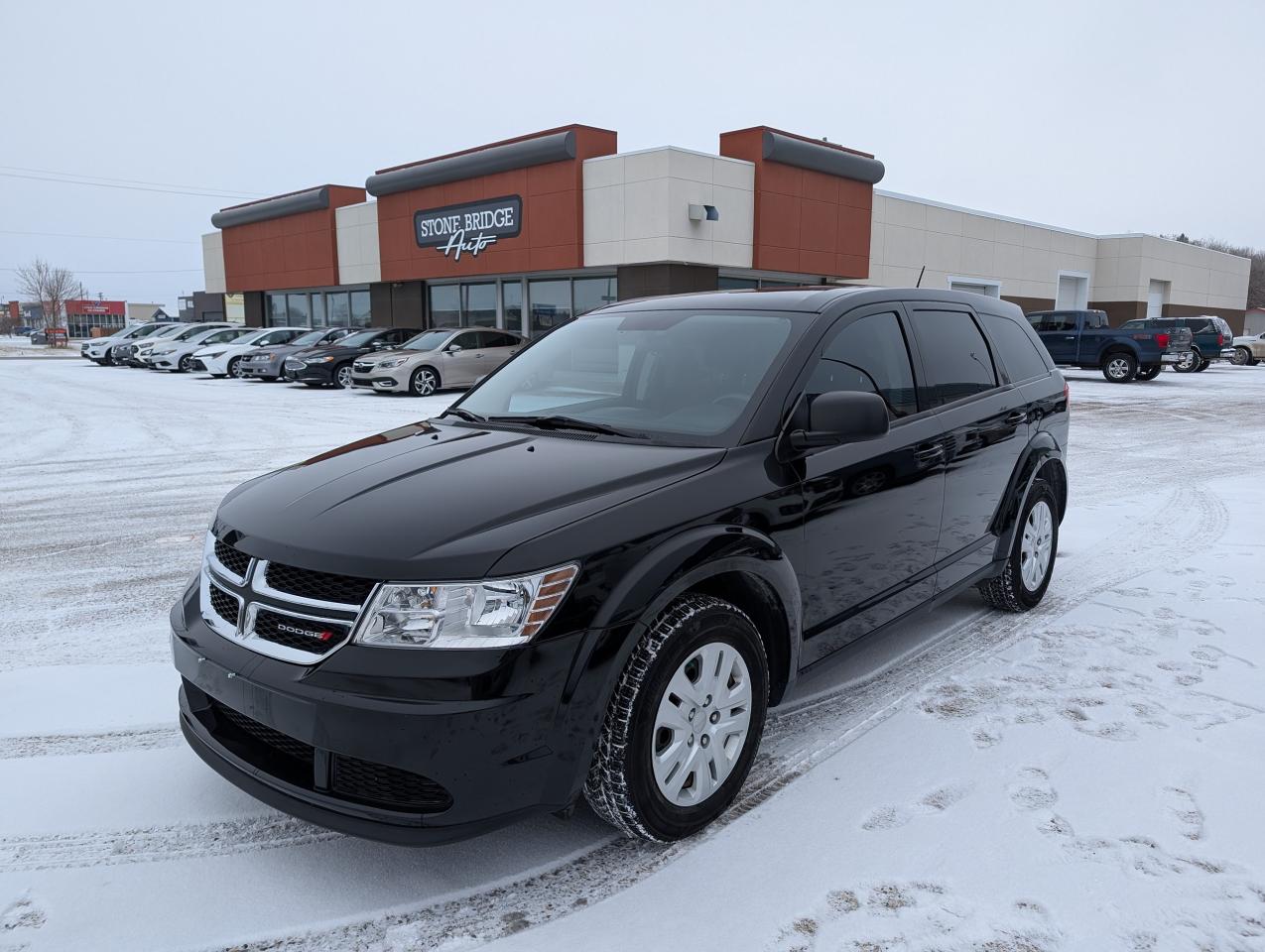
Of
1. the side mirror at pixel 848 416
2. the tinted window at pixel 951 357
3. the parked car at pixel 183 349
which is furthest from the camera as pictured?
the parked car at pixel 183 349

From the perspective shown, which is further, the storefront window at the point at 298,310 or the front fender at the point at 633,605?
the storefront window at the point at 298,310

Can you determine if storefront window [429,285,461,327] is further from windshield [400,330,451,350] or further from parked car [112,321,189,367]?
windshield [400,330,451,350]

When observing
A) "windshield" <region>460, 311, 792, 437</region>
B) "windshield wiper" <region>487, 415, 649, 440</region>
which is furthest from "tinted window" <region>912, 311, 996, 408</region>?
"windshield wiper" <region>487, 415, 649, 440</region>

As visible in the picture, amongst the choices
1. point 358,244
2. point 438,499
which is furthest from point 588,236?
point 438,499

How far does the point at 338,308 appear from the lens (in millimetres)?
35875

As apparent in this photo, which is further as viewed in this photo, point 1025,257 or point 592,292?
point 1025,257

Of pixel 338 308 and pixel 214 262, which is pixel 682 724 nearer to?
pixel 338 308

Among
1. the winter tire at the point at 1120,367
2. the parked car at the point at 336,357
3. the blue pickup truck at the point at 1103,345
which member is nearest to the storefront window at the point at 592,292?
the parked car at the point at 336,357

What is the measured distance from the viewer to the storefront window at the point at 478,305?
29547 millimetres

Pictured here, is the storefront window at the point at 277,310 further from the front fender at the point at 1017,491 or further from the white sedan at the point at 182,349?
the front fender at the point at 1017,491

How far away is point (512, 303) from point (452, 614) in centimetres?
2755

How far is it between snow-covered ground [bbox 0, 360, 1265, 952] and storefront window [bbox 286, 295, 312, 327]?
34.2 metres

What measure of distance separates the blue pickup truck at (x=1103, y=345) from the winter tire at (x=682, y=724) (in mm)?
23892

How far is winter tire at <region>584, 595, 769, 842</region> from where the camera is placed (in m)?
2.67
